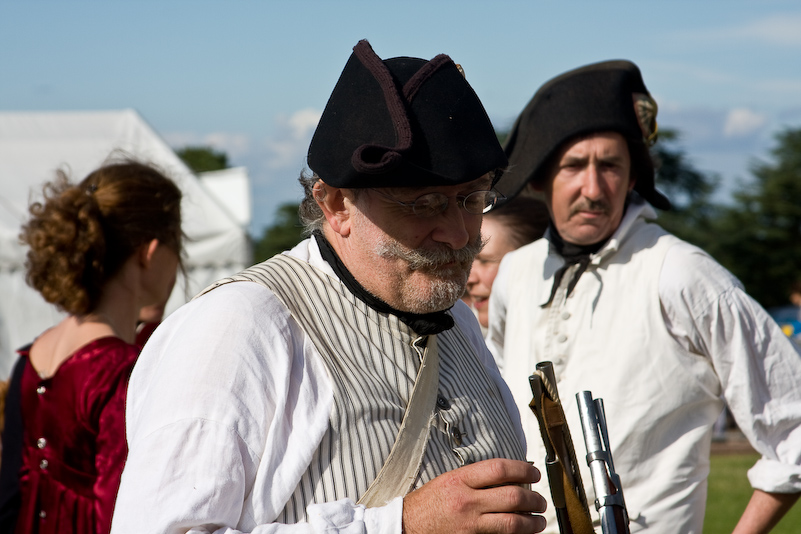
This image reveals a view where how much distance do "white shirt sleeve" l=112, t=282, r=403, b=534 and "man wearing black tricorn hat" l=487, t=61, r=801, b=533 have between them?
1469 millimetres

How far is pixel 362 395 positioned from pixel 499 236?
2.33 meters

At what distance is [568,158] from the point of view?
10.1 ft

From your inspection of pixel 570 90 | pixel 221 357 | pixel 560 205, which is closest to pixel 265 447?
pixel 221 357

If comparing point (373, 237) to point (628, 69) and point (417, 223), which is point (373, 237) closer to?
point (417, 223)

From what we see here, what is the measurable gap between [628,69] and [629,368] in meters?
1.17

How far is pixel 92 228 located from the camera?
278 centimetres

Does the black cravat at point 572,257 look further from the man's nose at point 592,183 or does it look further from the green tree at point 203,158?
the green tree at point 203,158

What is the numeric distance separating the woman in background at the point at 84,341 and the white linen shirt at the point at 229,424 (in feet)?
3.37

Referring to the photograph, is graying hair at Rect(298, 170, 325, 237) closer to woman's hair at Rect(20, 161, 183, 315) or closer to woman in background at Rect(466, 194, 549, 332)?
woman's hair at Rect(20, 161, 183, 315)

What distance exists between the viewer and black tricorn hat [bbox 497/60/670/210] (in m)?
3.03

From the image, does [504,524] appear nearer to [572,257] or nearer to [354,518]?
[354,518]

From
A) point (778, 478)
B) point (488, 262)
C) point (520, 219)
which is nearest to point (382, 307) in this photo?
point (778, 478)

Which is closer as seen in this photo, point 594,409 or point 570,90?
point 594,409

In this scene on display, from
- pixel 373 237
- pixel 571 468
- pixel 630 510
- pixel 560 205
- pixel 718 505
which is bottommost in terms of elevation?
pixel 718 505
